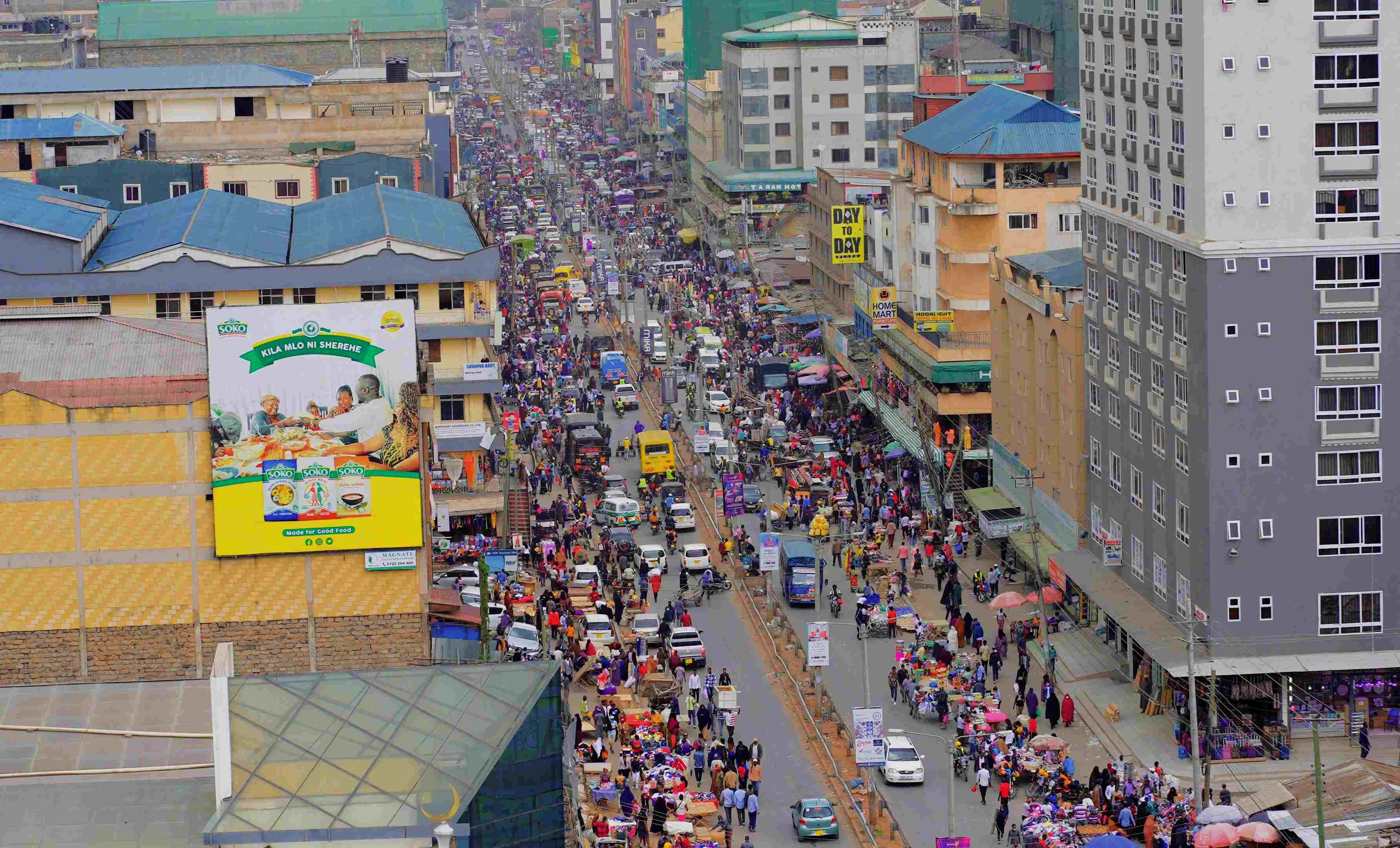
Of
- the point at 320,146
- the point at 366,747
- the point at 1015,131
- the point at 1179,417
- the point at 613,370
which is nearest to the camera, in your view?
the point at 366,747

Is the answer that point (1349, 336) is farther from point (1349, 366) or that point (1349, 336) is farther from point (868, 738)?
point (868, 738)

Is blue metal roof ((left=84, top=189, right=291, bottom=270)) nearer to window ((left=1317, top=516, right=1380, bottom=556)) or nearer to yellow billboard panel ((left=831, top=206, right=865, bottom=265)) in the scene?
yellow billboard panel ((left=831, top=206, right=865, bottom=265))

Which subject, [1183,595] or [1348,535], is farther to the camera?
[1183,595]

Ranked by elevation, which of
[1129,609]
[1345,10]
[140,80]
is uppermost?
[1345,10]

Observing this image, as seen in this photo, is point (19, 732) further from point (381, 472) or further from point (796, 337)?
point (796, 337)

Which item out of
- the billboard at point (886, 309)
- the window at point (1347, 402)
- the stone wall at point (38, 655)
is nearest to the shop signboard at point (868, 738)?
the window at point (1347, 402)

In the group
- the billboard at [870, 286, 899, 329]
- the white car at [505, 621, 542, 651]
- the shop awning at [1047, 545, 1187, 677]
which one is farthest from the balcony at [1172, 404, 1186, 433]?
the billboard at [870, 286, 899, 329]

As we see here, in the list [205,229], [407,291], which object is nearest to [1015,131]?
[407,291]
